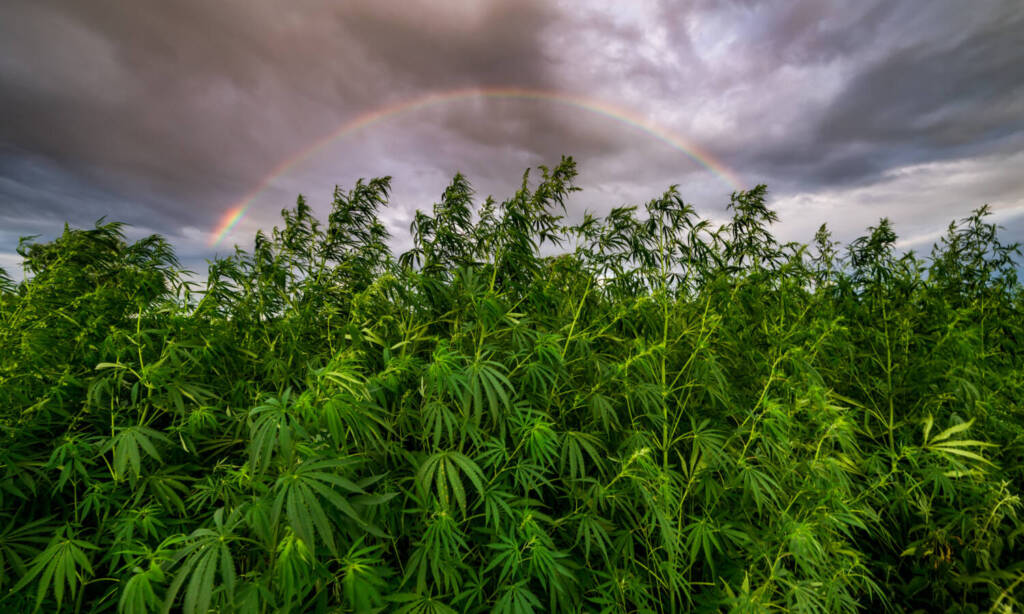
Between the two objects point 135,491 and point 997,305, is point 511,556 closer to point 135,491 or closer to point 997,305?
point 135,491

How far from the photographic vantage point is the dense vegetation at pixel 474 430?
1692 millimetres

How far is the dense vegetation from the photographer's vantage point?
5.55 feet

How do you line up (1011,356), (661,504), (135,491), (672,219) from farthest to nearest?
(1011,356)
(672,219)
(661,504)
(135,491)

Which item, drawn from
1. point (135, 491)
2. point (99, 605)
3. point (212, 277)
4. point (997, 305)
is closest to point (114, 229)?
point (212, 277)

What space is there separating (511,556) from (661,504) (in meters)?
0.89

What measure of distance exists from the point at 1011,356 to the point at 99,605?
822 centimetres

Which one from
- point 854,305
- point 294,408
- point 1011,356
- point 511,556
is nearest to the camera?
point 294,408

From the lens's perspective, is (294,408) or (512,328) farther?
(512,328)

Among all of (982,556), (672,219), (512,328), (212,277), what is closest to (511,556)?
(512,328)

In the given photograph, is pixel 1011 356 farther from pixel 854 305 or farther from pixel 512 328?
pixel 512 328

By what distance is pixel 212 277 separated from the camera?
108 inches

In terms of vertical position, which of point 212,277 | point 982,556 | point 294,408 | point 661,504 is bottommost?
point 982,556

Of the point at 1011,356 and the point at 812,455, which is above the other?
the point at 1011,356

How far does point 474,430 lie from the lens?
1950mm
